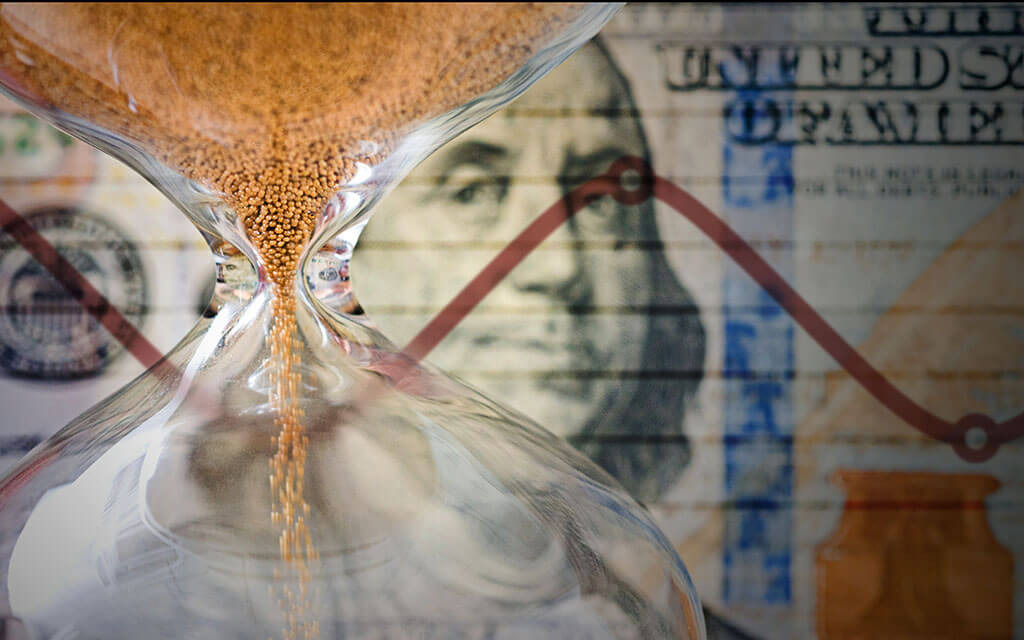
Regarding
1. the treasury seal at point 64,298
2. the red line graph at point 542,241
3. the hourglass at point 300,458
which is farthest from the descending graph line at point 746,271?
the hourglass at point 300,458

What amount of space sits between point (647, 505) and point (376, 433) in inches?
20.2

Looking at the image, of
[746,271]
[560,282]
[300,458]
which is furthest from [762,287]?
[300,458]

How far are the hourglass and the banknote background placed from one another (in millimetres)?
411

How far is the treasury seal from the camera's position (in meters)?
0.81

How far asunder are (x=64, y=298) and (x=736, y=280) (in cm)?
62

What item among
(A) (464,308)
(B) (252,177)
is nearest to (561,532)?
(B) (252,177)

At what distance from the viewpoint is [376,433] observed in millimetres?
373

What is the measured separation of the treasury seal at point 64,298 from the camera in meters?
0.81

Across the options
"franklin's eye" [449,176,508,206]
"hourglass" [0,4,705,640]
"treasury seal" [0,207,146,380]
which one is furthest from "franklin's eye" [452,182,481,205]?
"hourglass" [0,4,705,640]

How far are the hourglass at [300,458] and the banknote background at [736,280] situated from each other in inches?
16.2

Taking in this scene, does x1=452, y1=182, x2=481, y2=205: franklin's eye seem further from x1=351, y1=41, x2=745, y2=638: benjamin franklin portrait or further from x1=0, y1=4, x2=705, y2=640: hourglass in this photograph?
x1=0, y1=4, x2=705, y2=640: hourglass

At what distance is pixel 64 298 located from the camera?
810 mm

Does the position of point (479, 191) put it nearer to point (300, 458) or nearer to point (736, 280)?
point (736, 280)

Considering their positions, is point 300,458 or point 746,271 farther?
point 746,271
